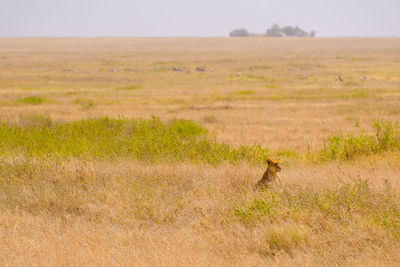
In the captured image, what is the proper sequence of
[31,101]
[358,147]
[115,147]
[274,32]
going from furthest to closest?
[274,32] → [31,101] → [115,147] → [358,147]

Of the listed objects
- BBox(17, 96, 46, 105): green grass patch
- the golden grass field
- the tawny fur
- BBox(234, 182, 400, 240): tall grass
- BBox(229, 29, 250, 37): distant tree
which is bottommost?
BBox(17, 96, 46, 105): green grass patch

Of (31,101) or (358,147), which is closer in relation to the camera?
(358,147)

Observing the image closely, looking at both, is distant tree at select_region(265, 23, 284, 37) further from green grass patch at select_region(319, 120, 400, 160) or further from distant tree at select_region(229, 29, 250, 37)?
green grass patch at select_region(319, 120, 400, 160)

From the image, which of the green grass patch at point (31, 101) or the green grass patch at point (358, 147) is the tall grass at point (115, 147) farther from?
the green grass patch at point (31, 101)

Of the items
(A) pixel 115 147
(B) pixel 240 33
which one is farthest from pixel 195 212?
(B) pixel 240 33

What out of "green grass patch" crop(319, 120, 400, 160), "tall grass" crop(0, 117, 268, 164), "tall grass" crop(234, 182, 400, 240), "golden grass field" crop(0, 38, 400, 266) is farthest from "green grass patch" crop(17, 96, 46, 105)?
"tall grass" crop(234, 182, 400, 240)

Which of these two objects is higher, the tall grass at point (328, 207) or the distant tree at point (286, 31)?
the distant tree at point (286, 31)

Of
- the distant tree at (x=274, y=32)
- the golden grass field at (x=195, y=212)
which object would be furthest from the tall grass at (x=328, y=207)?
the distant tree at (x=274, y=32)

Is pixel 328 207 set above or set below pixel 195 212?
above

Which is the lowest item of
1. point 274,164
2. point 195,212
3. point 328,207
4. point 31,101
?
point 31,101

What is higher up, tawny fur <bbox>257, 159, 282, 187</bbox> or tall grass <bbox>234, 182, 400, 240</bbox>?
tawny fur <bbox>257, 159, 282, 187</bbox>

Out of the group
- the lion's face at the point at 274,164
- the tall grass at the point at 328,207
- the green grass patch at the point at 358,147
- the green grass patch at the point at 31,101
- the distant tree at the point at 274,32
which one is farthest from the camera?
the distant tree at the point at 274,32

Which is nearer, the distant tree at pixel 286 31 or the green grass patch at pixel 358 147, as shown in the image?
the green grass patch at pixel 358 147

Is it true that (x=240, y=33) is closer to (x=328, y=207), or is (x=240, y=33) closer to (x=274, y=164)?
(x=274, y=164)
